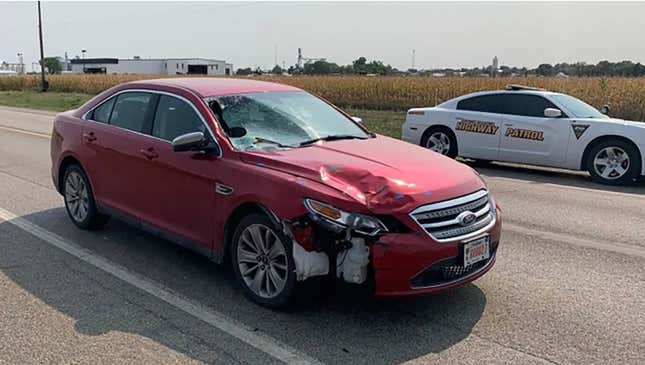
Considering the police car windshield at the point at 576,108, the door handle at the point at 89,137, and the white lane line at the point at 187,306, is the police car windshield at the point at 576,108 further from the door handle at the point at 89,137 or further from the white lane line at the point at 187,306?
the white lane line at the point at 187,306

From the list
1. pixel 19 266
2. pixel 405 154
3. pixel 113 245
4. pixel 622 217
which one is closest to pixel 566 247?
pixel 622 217

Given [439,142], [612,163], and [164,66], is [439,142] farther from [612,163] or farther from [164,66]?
[164,66]

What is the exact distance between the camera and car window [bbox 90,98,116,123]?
18.7 feet

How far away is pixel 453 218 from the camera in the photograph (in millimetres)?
3768

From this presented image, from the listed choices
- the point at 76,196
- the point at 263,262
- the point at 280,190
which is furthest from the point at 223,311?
the point at 76,196

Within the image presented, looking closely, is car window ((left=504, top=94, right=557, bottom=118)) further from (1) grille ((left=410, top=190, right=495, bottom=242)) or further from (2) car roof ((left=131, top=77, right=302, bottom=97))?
(1) grille ((left=410, top=190, right=495, bottom=242))

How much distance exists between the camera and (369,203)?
11.8ft

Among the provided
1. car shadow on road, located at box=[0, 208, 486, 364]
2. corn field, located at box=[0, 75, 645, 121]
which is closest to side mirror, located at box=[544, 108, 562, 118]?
car shadow on road, located at box=[0, 208, 486, 364]

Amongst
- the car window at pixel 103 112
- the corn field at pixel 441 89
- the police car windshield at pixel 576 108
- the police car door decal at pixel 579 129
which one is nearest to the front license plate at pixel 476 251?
the car window at pixel 103 112

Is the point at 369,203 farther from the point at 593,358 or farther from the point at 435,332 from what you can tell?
the point at 593,358

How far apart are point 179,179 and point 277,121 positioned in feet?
3.03

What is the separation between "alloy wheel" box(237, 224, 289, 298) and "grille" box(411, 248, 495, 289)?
881 mm

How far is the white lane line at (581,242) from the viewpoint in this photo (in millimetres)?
5438

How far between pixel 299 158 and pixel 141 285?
1.62 metres
